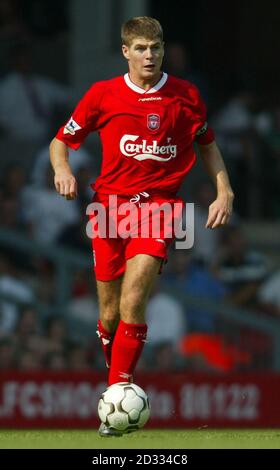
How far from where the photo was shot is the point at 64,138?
9039 millimetres

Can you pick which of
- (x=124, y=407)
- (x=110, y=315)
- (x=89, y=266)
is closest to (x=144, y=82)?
(x=110, y=315)

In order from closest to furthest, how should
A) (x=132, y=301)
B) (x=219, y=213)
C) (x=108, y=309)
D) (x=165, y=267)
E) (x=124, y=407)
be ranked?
(x=124, y=407), (x=132, y=301), (x=219, y=213), (x=108, y=309), (x=165, y=267)

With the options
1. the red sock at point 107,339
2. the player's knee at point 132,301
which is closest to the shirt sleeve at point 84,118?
the player's knee at point 132,301

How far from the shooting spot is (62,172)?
8766 millimetres

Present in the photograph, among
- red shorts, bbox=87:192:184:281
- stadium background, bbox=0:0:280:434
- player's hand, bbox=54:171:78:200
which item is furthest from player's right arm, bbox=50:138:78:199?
stadium background, bbox=0:0:280:434

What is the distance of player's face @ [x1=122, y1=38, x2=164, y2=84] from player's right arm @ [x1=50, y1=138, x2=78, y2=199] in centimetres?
63

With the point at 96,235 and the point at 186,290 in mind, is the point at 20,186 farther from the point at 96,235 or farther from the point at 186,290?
the point at 96,235

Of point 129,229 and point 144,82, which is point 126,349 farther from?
point 144,82

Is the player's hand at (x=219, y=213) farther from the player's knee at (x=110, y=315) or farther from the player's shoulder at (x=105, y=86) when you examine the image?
the player's shoulder at (x=105, y=86)

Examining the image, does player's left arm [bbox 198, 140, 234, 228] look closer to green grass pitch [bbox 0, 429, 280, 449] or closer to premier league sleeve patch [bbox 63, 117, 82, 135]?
premier league sleeve patch [bbox 63, 117, 82, 135]

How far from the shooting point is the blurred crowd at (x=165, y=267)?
47.5 ft

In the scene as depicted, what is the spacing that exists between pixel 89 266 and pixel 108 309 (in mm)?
5557

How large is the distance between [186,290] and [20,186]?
1.95m

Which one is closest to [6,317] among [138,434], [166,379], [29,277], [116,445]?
[29,277]
